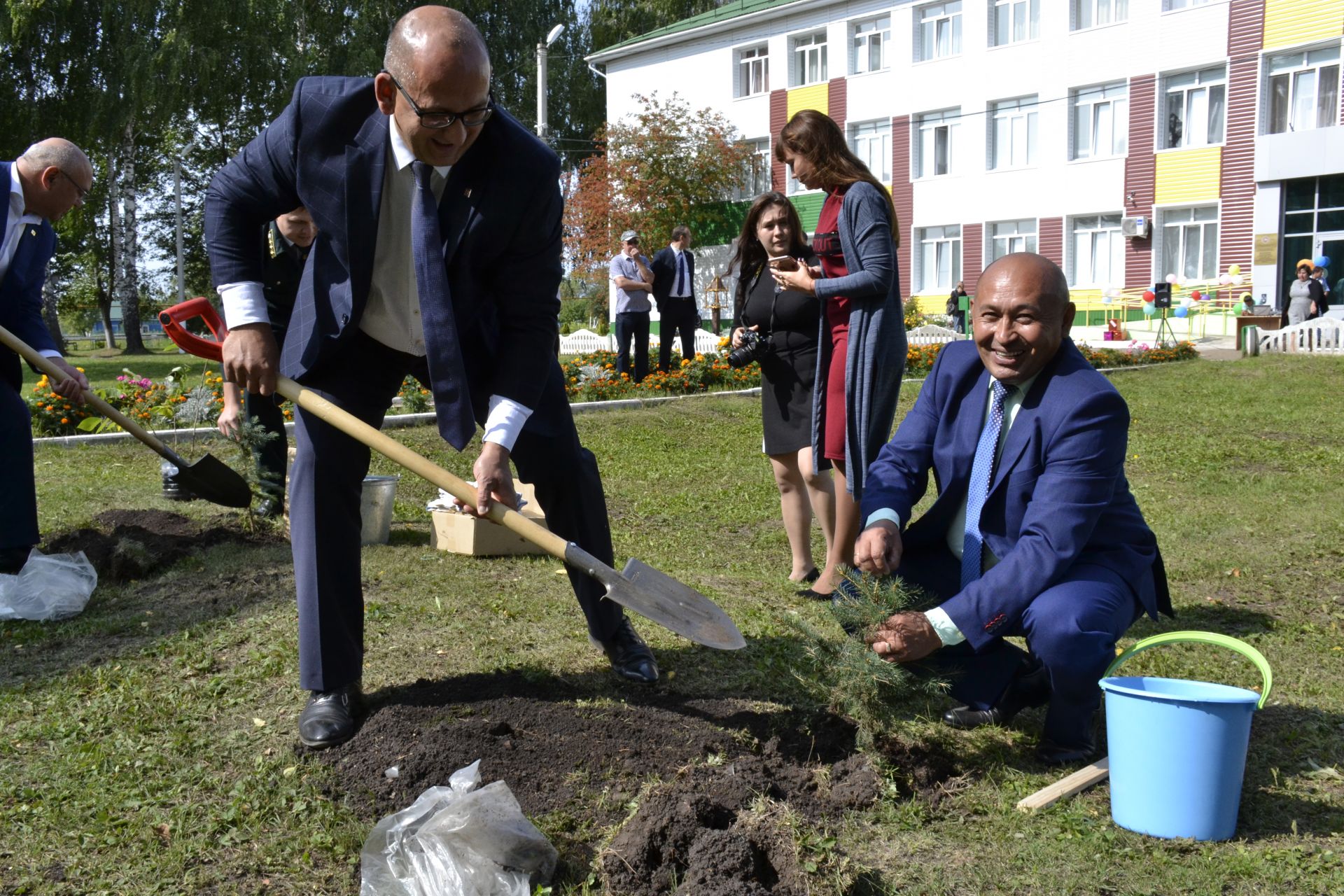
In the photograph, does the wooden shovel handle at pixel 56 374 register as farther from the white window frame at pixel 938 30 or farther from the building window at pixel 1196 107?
the white window frame at pixel 938 30

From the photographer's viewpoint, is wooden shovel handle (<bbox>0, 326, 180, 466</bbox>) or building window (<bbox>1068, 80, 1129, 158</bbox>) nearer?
wooden shovel handle (<bbox>0, 326, 180, 466</bbox>)

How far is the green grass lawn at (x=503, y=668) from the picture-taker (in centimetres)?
271

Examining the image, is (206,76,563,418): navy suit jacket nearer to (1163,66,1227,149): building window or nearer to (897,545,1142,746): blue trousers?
(897,545,1142,746): blue trousers

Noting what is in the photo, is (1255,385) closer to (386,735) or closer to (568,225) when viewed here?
(386,735)

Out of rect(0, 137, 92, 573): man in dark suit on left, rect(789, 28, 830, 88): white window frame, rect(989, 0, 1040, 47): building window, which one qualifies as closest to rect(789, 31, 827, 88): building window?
rect(789, 28, 830, 88): white window frame

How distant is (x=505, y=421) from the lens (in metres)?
3.31

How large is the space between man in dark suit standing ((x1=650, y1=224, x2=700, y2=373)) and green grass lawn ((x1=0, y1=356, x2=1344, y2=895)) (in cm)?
654

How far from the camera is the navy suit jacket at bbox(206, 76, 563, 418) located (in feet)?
10.3

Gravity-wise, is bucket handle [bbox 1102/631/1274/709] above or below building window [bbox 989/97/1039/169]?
below

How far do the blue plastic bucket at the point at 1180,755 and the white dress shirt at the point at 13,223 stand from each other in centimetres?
460

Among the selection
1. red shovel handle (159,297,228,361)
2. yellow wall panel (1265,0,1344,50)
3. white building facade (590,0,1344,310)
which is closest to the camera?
red shovel handle (159,297,228,361)

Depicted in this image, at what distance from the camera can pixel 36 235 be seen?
198 inches

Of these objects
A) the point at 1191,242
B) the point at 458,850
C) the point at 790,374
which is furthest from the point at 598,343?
the point at 458,850

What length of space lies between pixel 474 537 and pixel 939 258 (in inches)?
1032
